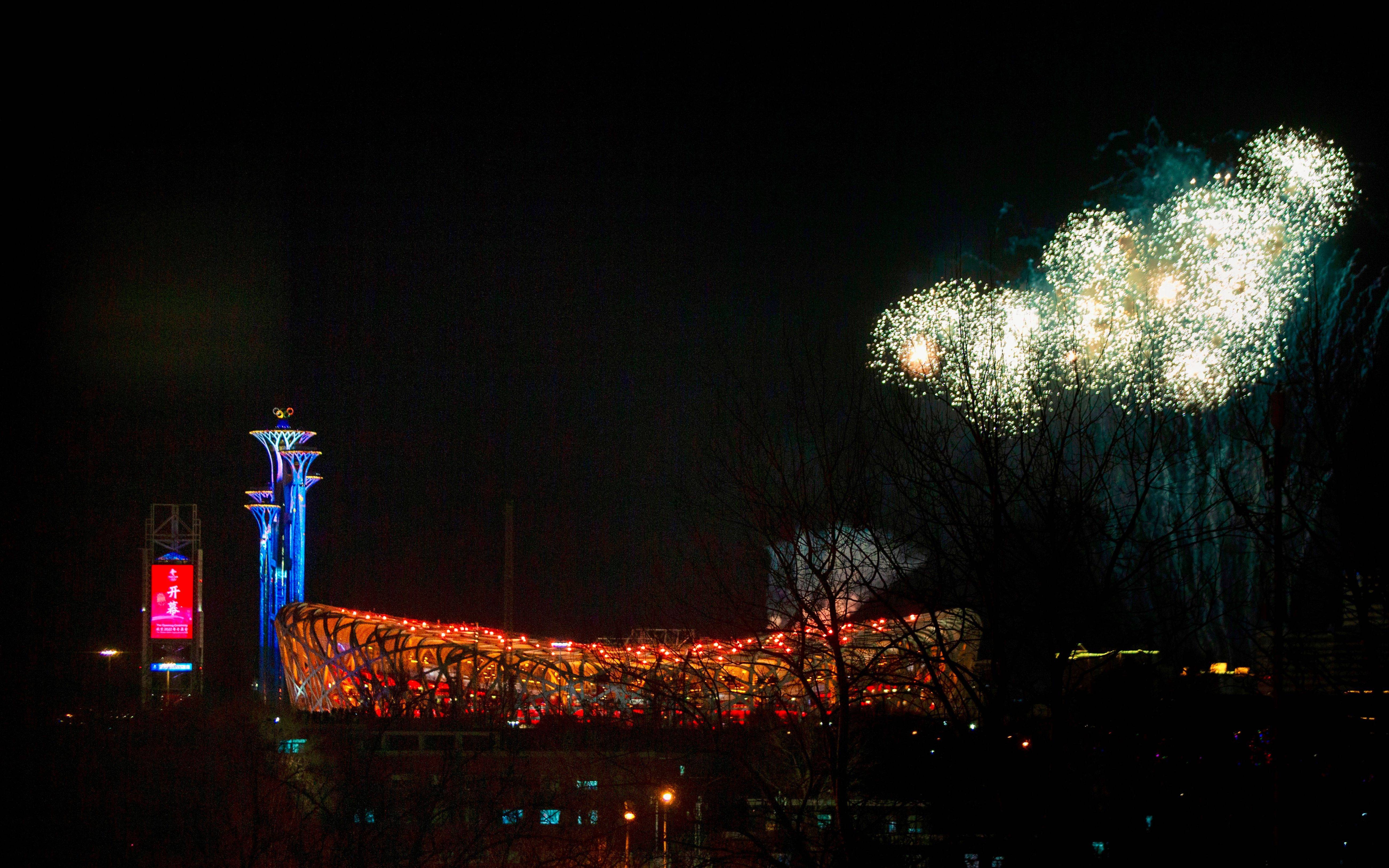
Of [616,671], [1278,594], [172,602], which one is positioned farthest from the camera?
[172,602]

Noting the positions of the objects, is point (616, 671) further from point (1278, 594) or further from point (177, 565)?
point (177, 565)

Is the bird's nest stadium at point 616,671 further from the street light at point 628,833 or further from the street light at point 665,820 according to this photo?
the street light at point 628,833

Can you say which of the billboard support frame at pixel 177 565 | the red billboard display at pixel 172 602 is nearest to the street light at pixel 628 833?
the billboard support frame at pixel 177 565

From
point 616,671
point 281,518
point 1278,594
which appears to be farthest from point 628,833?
point 281,518

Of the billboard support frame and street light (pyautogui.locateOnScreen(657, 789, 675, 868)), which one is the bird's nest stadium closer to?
street light (pyautogui.locateOnScreen(657, 789, 675, 868))

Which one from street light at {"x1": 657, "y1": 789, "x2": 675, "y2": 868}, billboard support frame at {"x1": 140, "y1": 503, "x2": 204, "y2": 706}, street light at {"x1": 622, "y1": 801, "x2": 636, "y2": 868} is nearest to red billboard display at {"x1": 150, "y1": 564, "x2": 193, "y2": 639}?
billboard support frame at {"x1": 140, "y1": 503, "x2": 204, "y2": 706}

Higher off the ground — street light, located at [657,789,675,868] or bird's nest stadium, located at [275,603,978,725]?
bird's nest stadium, located at [275,603,978,725]
